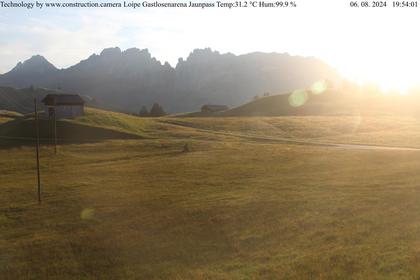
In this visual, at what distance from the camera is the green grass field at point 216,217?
77.8 ft

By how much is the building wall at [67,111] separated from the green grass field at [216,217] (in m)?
44.8

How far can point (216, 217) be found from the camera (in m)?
33.3

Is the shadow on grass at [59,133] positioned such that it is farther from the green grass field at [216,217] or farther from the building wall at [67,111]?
the green grass field at [216,217]

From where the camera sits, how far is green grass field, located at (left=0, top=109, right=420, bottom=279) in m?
23.7

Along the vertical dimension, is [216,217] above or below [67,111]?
below

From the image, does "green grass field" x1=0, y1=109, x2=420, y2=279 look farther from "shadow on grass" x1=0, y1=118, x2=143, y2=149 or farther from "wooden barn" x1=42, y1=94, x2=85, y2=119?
"wooden barn" x1=42, y1=94, x2=85, y2=119

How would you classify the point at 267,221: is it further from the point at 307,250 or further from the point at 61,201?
the point at 61,201

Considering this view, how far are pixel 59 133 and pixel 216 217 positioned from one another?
74189mm

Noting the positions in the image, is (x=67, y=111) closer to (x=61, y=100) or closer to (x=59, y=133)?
(x=61, y=100)

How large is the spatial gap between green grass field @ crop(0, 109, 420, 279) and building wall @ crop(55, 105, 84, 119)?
44754mm

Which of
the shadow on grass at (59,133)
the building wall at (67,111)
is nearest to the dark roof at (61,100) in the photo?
the building wall at (67,111)

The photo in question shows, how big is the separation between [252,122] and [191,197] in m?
95.0

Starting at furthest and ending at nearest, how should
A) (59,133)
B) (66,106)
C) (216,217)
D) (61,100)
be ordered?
1. (66,106)
2. (61,100)
3. (59,133)
4. (216,217)

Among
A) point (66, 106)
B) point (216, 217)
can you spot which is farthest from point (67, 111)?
point (216, 217)
